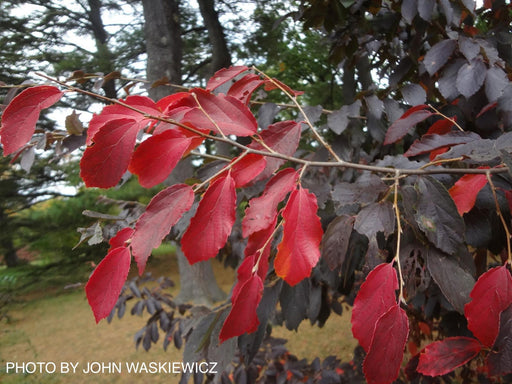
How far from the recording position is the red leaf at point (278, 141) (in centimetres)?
39

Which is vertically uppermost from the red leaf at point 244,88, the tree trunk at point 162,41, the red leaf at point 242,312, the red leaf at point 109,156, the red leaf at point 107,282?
the tree trunk at point 162,41

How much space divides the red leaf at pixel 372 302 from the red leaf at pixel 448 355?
10 cm

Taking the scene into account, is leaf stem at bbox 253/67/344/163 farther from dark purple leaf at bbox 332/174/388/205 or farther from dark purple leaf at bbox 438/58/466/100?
dark purple leaf at bbox 438/58/466/100

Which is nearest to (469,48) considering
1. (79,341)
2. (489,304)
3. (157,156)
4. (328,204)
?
(328,204)

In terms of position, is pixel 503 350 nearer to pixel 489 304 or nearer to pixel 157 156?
pixel 489 304

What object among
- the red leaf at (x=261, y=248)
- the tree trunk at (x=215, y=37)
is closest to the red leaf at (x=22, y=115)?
the red leaf at (x=261, y=248)

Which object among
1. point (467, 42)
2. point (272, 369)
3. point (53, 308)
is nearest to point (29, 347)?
point (53, 308)

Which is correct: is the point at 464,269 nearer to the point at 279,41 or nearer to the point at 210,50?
the point at 210,50

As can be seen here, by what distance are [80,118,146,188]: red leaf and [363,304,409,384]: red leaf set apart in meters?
0.25

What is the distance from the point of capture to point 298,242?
1.00 feet

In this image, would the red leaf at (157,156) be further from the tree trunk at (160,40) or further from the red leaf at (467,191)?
the tree trunk at (160,40)

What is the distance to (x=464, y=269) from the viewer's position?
42 cm

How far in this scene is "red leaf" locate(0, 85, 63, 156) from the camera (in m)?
0.29

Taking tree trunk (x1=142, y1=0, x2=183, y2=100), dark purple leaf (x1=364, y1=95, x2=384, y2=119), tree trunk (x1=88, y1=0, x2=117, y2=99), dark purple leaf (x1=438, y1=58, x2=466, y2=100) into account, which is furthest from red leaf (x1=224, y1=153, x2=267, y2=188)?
tree trunk (x1=142, y1=0, x2=183, y2=100)
